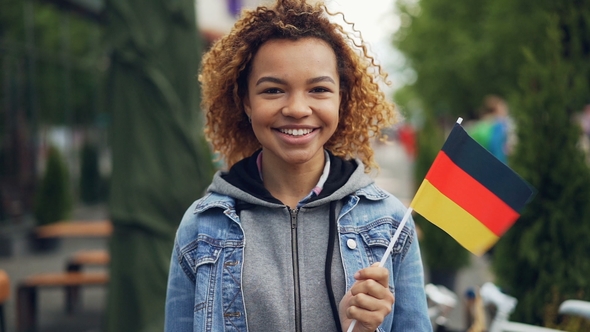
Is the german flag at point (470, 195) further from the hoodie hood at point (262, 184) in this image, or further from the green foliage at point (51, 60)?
the green foliage at point (51, 60)

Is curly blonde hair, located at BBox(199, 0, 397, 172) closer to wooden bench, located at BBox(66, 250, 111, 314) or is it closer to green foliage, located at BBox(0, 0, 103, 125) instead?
wooden bench, located at BBox(66, 250, 111, 314)

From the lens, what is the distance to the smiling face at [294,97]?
194cm

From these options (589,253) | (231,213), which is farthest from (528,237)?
(231,213)

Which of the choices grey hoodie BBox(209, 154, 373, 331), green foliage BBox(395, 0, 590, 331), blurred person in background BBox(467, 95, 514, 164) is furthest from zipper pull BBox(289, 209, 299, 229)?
blurred person in background BBox(467, 95, 514, 164)

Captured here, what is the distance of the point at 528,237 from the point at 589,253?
38 centimetres

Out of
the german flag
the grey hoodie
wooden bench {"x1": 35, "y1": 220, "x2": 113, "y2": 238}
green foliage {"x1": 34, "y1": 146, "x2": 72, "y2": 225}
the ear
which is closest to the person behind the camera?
the grey hoodie

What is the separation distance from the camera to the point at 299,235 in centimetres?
195

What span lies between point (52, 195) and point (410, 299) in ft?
34.6

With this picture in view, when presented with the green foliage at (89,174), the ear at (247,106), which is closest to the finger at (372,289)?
the ear at (247,106)

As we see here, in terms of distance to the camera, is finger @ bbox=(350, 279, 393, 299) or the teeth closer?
finger @ bbox=(350, 279, 393, 299)

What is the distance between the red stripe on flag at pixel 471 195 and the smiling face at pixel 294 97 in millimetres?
331

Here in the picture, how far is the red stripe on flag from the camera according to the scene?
79.8 inches

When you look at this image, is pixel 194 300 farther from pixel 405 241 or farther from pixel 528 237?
pixel 528 237

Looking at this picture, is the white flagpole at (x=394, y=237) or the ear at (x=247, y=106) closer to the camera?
the white flagpole at (x=394, y=237)
